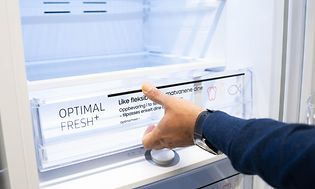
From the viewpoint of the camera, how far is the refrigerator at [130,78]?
1.71 feet

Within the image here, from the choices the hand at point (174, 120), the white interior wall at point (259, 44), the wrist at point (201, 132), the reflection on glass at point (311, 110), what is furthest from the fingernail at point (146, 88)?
the reflection on glass at point (311, 110)

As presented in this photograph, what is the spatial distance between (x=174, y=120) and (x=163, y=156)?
4.5 inches

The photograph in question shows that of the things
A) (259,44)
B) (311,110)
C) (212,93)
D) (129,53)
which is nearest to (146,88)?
(212,93)

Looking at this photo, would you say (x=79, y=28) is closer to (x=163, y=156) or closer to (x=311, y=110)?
(x=163, y=156)

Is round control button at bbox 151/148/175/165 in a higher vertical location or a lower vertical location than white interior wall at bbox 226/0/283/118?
lower

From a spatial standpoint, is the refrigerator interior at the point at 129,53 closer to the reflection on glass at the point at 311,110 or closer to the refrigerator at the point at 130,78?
the refrigerator at the point at 130,78

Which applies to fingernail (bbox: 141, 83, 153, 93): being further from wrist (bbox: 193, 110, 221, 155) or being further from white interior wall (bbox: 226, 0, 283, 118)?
white interior wall (bbox: 226, 0, 283, 118)

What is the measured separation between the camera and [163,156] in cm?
78

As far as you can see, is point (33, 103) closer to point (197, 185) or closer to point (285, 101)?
point (197, 185)

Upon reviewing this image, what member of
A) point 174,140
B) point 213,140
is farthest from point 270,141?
point 174,140

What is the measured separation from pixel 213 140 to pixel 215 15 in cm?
52

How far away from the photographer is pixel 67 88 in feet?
2.51

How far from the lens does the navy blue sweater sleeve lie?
51 centimetres

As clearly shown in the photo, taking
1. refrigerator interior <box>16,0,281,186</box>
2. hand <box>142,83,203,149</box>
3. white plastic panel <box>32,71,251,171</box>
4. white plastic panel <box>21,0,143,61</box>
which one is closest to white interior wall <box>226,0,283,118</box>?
refrigerator interior <box>16,0,281,186</box>
